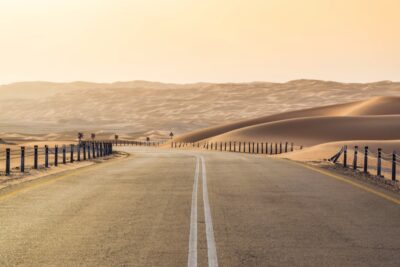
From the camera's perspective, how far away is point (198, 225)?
456 inches

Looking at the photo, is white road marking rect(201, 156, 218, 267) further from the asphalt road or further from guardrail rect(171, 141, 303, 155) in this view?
guardrail rect(171, 141, 303, 155)

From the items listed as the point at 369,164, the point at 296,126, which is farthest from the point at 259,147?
the point at 369,164

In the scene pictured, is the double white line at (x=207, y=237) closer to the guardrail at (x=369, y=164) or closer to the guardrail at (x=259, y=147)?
the guardrail at (x=369, y=164)

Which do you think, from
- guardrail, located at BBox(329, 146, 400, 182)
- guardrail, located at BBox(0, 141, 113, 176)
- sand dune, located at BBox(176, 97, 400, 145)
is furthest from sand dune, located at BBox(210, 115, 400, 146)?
guardrail, located at BBox(329, 146, 400, 182)

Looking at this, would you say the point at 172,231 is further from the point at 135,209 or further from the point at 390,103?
the point at 390,103

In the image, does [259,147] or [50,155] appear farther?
[259,147]

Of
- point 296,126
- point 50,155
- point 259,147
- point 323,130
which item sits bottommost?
point 50,155

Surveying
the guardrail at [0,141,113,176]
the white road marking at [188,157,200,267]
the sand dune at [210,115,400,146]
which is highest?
the sand dune at [210,115,400,146]

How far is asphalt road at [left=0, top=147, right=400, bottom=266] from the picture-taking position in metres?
8.89

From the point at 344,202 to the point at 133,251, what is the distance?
7.21 meters

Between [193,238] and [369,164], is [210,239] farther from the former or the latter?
[369,164]

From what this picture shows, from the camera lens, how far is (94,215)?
42.2ft

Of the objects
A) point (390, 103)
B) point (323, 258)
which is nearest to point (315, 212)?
point (323, 258)

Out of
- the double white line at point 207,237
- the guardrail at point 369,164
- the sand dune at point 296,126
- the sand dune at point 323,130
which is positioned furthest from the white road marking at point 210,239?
the sand dune at point 296,126
